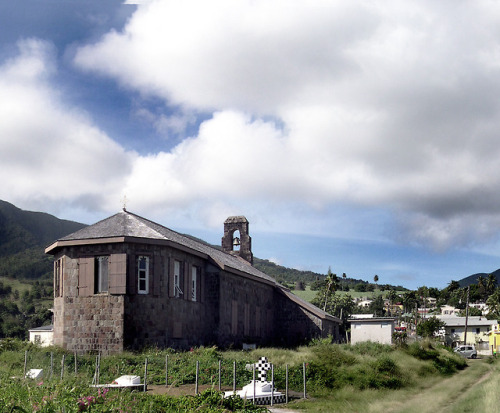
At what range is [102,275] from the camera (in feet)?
91.3

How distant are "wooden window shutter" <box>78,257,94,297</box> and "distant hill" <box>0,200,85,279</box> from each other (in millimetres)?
107351

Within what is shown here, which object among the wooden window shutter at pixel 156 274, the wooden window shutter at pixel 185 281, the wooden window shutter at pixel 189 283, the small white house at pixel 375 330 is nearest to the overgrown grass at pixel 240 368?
the wooden window shutter at pixel 156 274

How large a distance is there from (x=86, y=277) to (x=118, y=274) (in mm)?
1752

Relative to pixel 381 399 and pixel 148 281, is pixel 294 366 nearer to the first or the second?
pixel 381 399

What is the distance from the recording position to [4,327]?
274 feet

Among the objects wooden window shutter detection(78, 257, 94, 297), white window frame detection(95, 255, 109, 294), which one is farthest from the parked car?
wooden window shutter detection(78, 257, 94, 297)

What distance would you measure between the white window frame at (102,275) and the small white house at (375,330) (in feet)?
65.3

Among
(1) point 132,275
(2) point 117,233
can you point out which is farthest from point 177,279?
(2) point 117,233

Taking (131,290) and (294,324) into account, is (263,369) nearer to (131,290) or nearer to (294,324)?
(131,290)

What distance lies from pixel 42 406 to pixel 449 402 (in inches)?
588

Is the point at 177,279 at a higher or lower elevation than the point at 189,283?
higher

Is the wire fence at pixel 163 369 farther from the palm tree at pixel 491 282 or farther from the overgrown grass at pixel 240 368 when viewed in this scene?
the palm tree at pixel 491 282

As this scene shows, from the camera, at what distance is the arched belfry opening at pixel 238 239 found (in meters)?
46.0

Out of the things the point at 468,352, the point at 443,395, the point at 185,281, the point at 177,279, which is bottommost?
the point at 468,352
